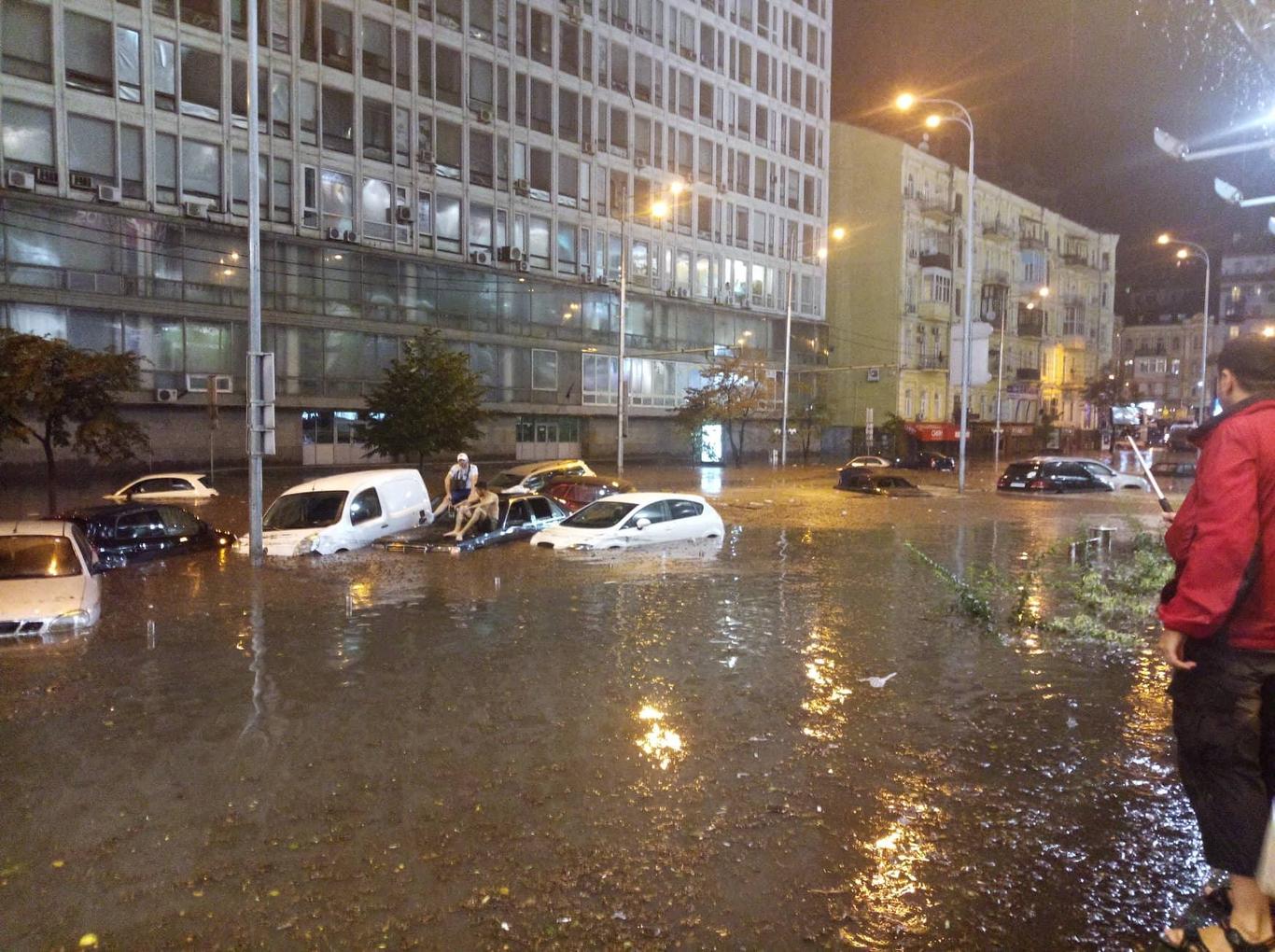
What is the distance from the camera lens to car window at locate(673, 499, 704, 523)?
58.0 ft

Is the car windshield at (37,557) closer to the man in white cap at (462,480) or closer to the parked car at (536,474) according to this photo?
the man in white cap at (462,480)

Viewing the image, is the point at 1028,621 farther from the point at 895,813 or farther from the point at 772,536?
the point at 772,536

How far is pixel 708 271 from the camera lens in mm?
58281

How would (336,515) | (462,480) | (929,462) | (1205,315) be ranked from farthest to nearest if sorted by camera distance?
(929,462), (1205,315), (462,480), (336,515)

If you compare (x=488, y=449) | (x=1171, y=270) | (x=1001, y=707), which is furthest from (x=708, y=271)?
(x=1171, y=270)

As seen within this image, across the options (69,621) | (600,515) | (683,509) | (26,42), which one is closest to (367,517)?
(600,515)

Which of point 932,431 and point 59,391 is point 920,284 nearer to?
point 932,431

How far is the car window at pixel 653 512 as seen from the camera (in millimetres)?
16983

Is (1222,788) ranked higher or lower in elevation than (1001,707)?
higher

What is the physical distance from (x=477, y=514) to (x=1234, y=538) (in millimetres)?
14756

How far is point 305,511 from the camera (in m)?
16.5

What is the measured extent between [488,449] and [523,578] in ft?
118

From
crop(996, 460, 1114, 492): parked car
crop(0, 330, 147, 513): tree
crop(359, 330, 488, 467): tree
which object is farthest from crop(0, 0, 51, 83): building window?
crop(996, 460, 1114, 492): parked car

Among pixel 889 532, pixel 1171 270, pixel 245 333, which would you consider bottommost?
pixel 889 532
